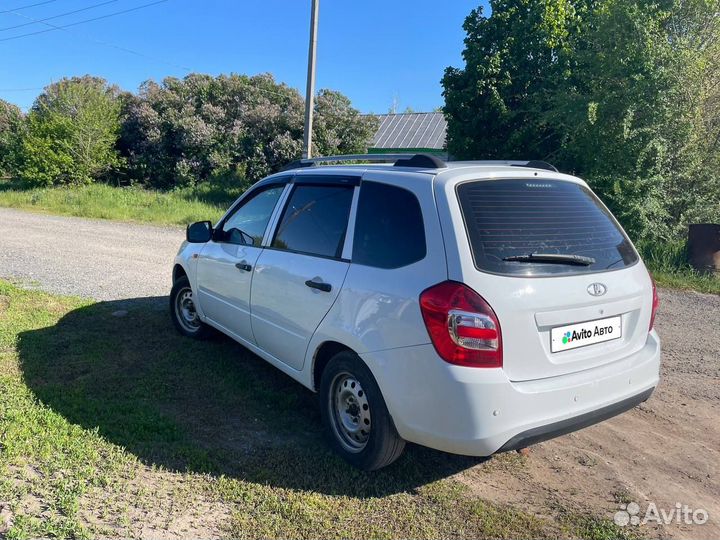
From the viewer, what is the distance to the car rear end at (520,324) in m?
2.66

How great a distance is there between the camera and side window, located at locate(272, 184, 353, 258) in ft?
11.7

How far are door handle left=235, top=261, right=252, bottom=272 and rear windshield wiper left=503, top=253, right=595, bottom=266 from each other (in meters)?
2.19

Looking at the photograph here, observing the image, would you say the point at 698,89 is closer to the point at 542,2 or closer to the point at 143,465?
the point at 542,2

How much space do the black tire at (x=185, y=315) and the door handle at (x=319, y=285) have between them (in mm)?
2264

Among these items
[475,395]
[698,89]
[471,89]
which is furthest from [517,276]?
[471,89]

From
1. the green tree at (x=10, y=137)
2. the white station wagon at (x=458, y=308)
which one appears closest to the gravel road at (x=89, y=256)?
the white station wagon at (x=458, y=308)

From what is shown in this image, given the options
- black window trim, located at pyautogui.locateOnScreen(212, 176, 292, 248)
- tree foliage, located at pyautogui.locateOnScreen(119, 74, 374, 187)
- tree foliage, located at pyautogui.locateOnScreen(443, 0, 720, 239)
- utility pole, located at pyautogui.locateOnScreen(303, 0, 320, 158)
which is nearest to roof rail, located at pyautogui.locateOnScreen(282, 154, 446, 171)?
black window trim, located at pyautogui.locateOnScreen(212, 176, 292, 248)

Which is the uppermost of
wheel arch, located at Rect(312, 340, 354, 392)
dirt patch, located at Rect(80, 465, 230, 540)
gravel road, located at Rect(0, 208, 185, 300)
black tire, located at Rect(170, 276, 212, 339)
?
wheel arch, located at Rect(312, 340, 354, 392)

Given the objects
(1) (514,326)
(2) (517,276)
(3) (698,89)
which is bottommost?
(1) (514,326)

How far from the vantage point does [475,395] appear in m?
2.62

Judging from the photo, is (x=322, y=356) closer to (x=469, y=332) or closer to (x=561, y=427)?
(x=469, y=332)

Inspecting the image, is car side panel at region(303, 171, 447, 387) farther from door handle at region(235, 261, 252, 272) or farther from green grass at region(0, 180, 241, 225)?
green grass at region(0, 180, 241, 225)

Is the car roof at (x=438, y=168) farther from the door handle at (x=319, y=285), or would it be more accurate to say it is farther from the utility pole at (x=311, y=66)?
the utility pole at (x=311, y=66)

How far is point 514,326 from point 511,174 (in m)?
1.00
